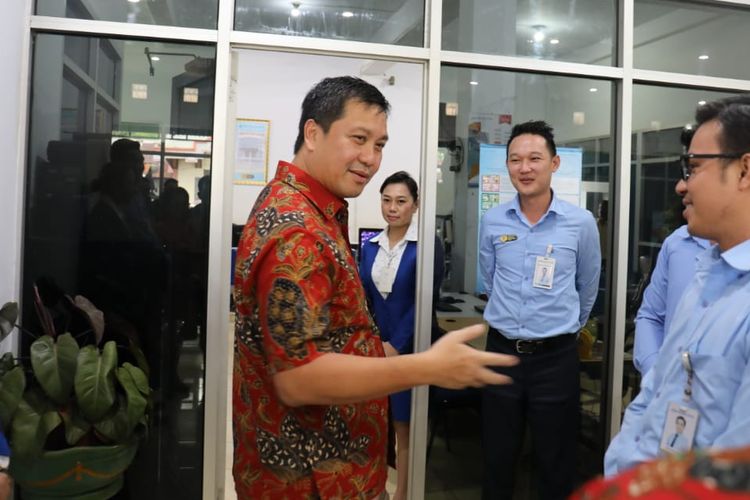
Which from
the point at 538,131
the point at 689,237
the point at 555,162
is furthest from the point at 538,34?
the point at 689,237

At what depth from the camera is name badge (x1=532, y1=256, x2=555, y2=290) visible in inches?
104

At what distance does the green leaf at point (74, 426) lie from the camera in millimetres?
2229

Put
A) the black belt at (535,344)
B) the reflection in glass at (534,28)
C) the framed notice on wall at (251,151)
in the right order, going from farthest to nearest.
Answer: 1. the framed notice on wall at (251,151)
2. the reflection in glass at (534,28)
3. the black belt at (535,344)

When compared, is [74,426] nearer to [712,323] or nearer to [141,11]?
[141,11]

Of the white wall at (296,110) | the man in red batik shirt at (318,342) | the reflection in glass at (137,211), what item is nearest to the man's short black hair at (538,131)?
the reflection in glass at (137,211)

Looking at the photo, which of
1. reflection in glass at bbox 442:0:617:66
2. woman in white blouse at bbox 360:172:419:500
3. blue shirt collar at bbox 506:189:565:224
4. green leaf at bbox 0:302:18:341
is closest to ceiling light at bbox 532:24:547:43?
reflection in glass at bbox 442:0:617:66

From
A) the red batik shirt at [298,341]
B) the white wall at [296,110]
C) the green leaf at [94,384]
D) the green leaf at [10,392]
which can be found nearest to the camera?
the red batik shirt at [298,341]

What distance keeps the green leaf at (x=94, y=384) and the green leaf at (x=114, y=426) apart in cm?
4

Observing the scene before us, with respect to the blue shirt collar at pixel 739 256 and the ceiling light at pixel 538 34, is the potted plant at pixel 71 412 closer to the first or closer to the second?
the blue shirt collar at pixel 739 256

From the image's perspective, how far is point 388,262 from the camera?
320 centimetres

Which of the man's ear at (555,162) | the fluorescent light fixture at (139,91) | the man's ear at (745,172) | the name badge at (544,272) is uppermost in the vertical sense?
the fluorescent light fixture at (139,91)

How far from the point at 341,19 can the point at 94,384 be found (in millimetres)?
1882

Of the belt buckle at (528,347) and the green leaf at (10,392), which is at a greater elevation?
the belt buckle at (528,347)

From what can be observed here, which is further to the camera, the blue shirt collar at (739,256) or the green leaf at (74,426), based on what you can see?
the green leaf at (74,426)
